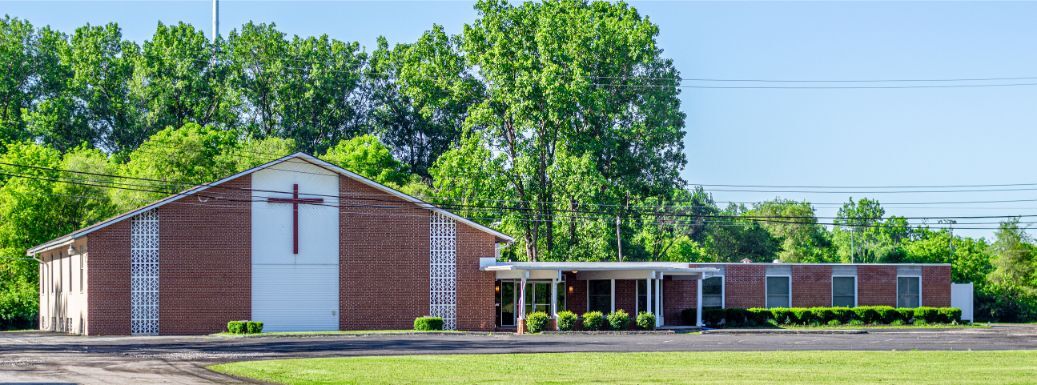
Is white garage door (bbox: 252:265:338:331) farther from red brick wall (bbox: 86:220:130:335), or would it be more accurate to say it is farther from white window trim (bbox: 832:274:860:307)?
white window trim (bbox: 832:274:860:307)

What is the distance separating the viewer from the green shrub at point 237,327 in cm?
4922

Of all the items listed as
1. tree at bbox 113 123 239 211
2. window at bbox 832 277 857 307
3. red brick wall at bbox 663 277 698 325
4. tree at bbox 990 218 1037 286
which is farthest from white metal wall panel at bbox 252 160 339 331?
tree at bbox 990 218 1037 286

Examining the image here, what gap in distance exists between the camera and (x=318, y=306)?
52406mm

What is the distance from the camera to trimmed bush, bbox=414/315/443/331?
168 ft

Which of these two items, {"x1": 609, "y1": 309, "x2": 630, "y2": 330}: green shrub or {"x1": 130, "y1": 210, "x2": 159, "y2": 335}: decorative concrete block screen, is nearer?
{"x1": 130, "y1": 210, "x2": 159, "y2": 335}: decorative concrete block screen

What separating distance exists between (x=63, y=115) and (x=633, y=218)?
39.0 meters

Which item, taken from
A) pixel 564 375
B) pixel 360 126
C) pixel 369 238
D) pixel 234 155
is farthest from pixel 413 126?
pixel 564 375

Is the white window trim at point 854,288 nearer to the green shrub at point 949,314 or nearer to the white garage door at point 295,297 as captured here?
the green shrub at point 949,314

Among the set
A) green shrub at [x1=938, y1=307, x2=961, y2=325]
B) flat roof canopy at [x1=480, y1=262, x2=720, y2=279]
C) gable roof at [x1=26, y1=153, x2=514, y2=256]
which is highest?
gable roof at [x1=26, y1=153, x2=514, y2=256]

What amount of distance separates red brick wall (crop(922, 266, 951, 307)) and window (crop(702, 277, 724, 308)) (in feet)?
32.3

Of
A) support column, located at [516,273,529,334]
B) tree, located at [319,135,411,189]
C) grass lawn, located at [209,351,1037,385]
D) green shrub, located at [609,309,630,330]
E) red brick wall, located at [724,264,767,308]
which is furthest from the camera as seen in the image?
tree, located at [319,135,411,189]

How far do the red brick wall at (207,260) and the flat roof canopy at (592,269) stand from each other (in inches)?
378

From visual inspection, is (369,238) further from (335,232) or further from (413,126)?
(413,126)

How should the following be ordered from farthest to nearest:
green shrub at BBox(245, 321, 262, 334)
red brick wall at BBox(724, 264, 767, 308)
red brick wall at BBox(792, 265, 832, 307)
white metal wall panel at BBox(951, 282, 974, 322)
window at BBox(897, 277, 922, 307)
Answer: white metal wall panel at BBox(951, 282, 974, 322)
window at BBox(897, 277, 922, 307)
red brick wall at BBox(792, 265, 832, 307)
red brick wall at BBox(724, 264, 767, 308)
green shrub at BBox(245, 321, 262, 334)
